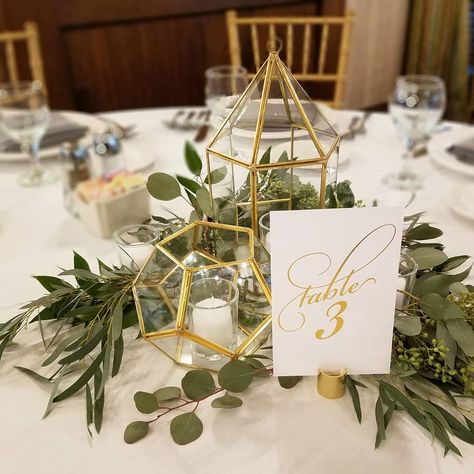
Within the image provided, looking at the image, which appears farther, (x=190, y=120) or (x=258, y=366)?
(x=190, y=120)

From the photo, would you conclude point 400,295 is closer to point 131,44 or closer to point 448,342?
point 448,342

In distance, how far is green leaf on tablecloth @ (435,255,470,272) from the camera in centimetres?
64

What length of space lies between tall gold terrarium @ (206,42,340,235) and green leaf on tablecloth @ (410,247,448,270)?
0.14 metres

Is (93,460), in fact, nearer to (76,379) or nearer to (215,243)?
(76,379)

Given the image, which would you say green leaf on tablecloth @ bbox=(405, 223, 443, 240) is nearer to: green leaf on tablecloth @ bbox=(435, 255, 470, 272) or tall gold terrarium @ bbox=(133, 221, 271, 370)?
green leaf on tablecloth @ bbox=(435, 255, 470, 272)

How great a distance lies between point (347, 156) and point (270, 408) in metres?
0.77

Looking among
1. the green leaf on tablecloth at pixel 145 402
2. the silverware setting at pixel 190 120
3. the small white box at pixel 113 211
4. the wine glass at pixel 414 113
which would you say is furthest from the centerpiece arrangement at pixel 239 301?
the silverware setting at pixel 190 120

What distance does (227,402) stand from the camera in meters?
0.53

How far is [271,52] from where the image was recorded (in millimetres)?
540

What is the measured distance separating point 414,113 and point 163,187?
30.0 inches

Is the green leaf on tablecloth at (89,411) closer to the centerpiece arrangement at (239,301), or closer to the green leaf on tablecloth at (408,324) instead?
the centerpiece arrangement at (239,301)

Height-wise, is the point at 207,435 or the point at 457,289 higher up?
the point at 457,289

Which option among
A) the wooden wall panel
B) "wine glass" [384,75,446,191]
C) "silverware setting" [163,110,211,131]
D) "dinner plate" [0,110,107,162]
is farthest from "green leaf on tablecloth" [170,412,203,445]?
the wooden wall panel

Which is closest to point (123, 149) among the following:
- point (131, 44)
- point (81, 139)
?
point (81, 139)
